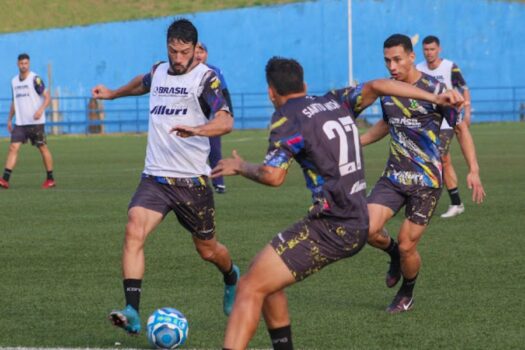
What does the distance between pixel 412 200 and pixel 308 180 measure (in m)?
2.62

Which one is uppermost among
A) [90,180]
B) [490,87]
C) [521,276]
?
[521,276]

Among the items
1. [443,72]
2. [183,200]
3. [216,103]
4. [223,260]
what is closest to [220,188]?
[443,72]

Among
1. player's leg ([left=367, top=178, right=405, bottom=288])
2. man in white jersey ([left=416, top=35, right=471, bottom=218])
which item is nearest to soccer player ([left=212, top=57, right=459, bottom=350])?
player's leg ([left=367, top=178, right=405, bottom=288])

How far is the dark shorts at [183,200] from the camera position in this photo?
833 centimetres

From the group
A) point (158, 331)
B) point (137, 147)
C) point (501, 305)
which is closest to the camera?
point (158, 331)

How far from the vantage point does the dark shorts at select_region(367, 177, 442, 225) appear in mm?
8805

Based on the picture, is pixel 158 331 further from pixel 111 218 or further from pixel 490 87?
pixel 490 87

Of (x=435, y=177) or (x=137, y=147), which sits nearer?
(x=435, y=177)

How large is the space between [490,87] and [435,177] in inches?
1625

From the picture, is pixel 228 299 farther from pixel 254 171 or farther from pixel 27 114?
pixel 27 114

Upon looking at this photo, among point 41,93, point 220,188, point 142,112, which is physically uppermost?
point 41,93

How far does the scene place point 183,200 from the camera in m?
8.39

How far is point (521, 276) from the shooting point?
9906 mm

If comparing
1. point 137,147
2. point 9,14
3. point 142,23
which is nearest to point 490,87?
point 142,23
